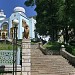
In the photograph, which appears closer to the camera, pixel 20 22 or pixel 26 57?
pixel 26 57

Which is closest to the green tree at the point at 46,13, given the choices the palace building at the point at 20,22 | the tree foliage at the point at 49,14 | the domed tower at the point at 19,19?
the tree foliage at the point at 49,14

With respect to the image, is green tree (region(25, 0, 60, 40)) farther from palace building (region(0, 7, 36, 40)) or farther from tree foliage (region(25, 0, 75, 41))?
palace building (region(0, 7, 36, 40))

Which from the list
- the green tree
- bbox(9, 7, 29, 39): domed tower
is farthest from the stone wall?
bbox(9, 7, 29, 39): domed tower

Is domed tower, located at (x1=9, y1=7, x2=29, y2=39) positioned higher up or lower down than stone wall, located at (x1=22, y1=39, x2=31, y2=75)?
higher up

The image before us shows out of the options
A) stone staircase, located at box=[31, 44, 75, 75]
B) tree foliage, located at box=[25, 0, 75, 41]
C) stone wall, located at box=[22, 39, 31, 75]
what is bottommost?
stone staircase, located at box=[31, 44, 75, 75]

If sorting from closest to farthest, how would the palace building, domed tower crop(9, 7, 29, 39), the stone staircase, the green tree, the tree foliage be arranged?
the stone staircase, the tree foliage, the green tree, domed tower crop(9, 7, 29, 39), the palace building

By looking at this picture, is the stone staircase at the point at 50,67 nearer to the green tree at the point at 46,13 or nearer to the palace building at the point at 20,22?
the green tree at the point at 46,13

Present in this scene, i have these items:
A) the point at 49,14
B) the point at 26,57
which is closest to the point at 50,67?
the point at 26,57

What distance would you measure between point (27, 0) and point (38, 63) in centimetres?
2235

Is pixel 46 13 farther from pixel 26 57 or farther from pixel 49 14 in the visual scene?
pixel 26 57

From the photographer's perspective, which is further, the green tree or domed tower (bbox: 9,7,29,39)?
domed tower (bbox: 9,7,29,39)

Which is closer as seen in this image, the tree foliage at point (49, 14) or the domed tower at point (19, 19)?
the tree foliage at point (49, 14)

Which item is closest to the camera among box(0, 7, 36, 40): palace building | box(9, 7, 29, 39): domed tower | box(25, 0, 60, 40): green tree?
box(25, 0, 60, 40): green tree

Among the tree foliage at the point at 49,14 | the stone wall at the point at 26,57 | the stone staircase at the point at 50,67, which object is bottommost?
the stone staircase at the point at 50,67
